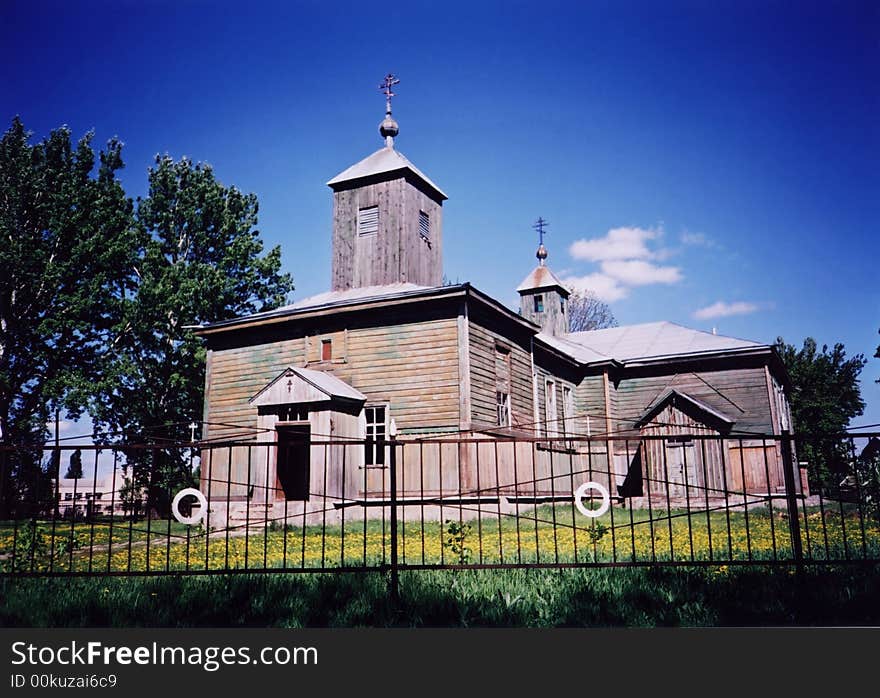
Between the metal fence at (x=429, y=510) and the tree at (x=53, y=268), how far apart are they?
194 inches

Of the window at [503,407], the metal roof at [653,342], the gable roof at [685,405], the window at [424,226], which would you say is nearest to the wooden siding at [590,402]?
the metal roof at [653,342]

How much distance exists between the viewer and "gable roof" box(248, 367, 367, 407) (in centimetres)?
1566

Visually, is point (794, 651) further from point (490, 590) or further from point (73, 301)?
point (73, 301)

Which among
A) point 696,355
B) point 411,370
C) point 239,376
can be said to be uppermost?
point 696,355

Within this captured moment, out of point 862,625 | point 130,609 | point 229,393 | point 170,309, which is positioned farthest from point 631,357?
point 130,609

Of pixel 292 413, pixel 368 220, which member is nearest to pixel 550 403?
pixel 368 220

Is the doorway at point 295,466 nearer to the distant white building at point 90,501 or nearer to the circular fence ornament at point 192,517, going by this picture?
the distant white building at point 90,501

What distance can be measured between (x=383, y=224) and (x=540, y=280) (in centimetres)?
1198

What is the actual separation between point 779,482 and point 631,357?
645 cm

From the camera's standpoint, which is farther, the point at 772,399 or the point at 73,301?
the point at 73,301

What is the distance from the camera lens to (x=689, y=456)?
22.3m

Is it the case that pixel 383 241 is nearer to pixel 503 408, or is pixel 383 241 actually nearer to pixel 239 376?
pixel 239 376

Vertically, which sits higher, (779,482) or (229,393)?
(229,393)

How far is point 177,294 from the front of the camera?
26734 mm
